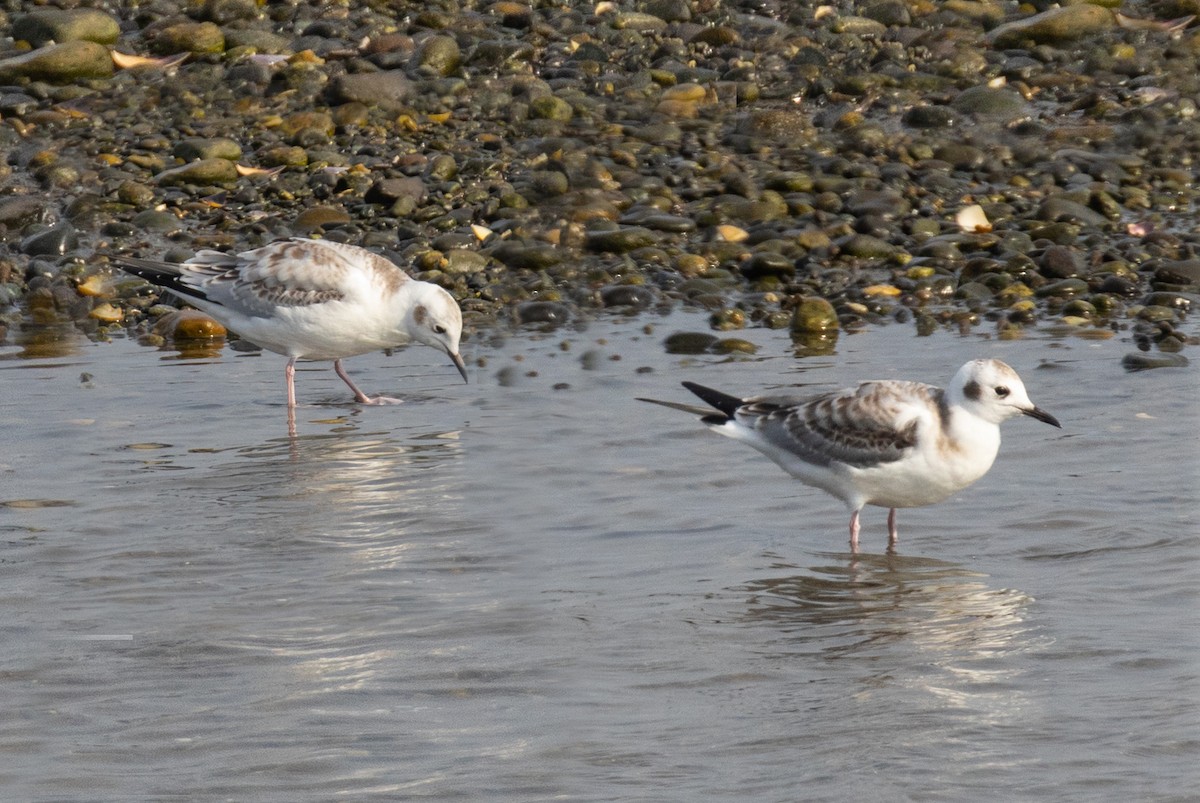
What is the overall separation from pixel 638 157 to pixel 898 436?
8.48 meters

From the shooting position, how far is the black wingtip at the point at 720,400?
9391 millimetres

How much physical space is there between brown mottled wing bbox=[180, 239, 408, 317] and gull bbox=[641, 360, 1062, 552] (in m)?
3.88

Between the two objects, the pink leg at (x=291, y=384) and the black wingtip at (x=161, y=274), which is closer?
the pink leg at (x=291, y=384)

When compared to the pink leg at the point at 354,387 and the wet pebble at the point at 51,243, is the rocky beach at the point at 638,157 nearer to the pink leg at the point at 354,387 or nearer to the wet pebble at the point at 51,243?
the wet pebble at the point at 51,243

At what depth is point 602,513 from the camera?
9078mm

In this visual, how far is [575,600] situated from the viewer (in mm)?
7660

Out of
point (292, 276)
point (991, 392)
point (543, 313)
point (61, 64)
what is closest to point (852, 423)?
point (991, 392)

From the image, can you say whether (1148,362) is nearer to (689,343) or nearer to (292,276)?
(689,343)

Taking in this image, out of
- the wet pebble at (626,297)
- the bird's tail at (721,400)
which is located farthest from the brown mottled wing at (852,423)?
the wet pebble at (626,297)

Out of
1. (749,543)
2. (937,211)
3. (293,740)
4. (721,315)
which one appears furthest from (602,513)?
(937,211)

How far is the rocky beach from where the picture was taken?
547 inches

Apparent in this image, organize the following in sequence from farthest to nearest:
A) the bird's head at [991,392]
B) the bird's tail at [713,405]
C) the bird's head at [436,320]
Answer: the bird's head at [436,320]
the bird's tail at [713,405]
the bird's head at [991,392]

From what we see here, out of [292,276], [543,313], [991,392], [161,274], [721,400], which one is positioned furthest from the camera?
[543,313]

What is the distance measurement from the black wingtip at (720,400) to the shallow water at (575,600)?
514 millimetres
